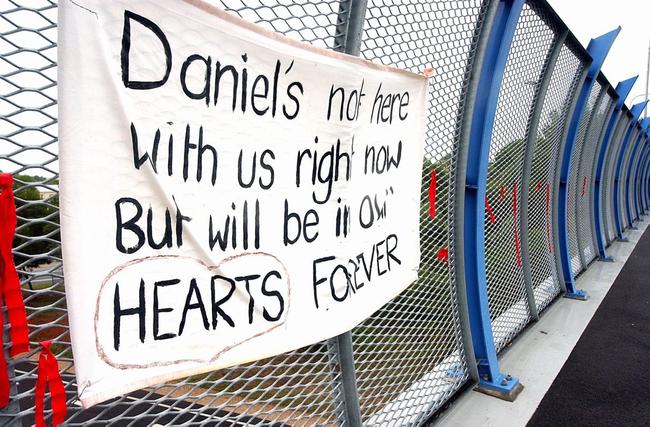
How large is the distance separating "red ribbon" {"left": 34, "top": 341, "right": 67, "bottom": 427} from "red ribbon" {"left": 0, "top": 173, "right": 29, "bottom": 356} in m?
0.06

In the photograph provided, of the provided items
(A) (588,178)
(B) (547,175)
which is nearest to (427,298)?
(B) (547,175)

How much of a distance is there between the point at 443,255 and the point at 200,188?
177 centimetres

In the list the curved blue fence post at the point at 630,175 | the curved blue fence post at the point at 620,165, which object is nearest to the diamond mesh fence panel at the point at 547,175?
the curved blue fence post at the point at 620,165

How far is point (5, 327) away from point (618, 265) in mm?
8197

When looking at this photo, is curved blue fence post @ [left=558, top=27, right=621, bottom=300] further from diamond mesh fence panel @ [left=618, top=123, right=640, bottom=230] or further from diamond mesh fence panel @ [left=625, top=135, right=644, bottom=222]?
diamond mesh fence panel @ [left=625, top=135, right=644, bottom=222]

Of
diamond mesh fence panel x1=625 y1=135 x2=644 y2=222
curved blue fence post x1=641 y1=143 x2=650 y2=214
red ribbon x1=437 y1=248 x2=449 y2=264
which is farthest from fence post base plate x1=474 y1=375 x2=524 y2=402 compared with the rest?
curved blue fence post x1=641 y1=143 x2=650 y2=214

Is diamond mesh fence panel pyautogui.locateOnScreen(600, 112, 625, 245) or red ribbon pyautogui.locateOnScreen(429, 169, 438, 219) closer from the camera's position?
red ribbon pyautogui.locateOnScreen(429, 169, 438, 219)

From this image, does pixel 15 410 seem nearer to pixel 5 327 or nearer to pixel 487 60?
pixel 5 327

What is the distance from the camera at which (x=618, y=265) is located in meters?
6.79

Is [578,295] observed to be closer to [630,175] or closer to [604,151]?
[604,151]

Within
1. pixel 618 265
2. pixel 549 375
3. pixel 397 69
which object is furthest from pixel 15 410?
pixel 618 265

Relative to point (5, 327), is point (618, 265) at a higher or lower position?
lower

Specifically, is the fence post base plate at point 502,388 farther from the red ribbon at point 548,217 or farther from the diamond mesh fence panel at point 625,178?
the diamond mesh fence panel at point 625,178

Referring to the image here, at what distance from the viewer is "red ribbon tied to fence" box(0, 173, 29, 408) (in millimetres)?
814
